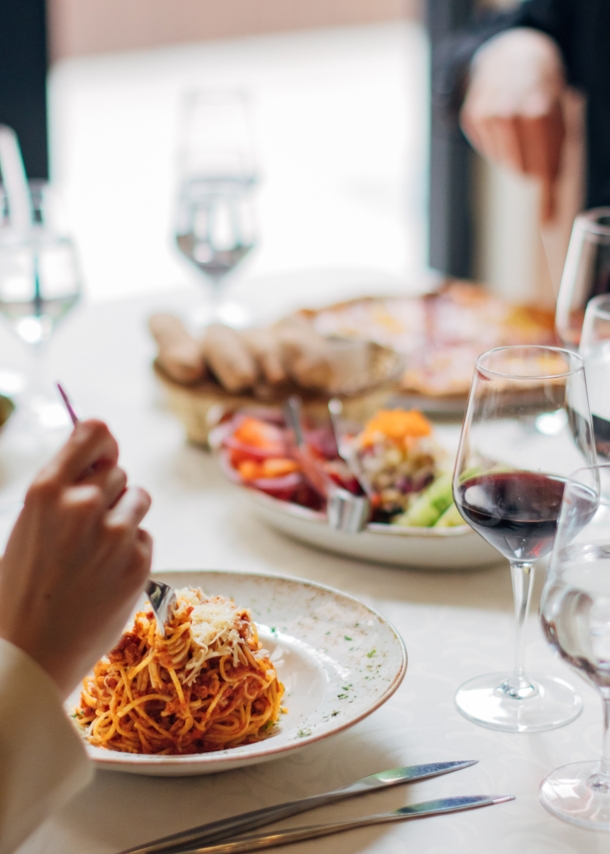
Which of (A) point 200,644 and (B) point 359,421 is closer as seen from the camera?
(A) point 200,644

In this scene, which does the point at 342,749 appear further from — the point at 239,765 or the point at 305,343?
the point at 305,343

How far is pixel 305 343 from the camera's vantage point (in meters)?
1.34

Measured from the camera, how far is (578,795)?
27.0 inches

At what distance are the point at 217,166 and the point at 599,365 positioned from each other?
3.40 feet

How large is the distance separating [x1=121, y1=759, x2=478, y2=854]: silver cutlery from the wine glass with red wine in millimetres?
80

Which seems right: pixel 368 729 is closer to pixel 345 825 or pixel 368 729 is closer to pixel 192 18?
pixel 345 825

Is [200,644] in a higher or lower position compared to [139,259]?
higher

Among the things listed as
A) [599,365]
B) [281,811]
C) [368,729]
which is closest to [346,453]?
[599,365]

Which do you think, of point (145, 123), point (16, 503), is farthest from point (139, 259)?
point (16, 503)

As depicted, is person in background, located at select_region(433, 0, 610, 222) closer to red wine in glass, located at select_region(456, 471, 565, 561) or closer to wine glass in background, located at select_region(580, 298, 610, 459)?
wine glass in background, located at select_region(580, 298, 610, 459)

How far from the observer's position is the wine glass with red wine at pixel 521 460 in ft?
2.48

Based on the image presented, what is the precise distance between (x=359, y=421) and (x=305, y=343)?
0.13 metres

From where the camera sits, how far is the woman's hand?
605 millimetres

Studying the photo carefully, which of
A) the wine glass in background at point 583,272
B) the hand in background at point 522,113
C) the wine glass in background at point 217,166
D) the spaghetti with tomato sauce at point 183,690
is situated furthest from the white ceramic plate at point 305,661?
the hand in background at point 522,113
